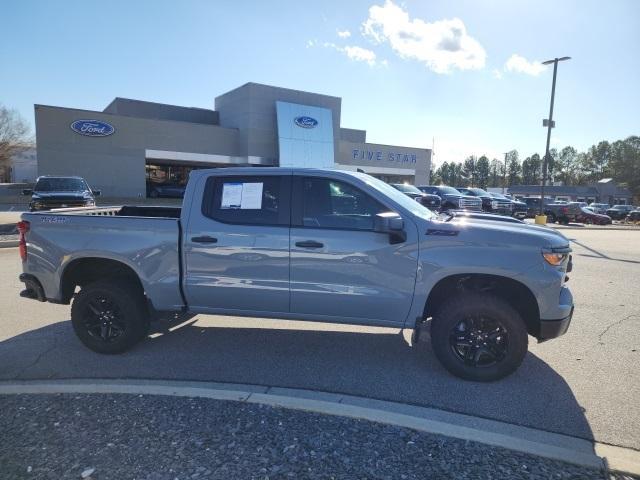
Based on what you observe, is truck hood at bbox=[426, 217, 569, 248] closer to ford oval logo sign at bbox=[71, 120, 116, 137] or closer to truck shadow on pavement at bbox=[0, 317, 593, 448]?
truck shadow on pavement at bbox=[0, 317, 593, 448]

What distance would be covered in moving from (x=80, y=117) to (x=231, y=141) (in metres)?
12.3

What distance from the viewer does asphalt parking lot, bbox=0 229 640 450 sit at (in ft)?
11.8

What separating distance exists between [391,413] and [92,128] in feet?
121

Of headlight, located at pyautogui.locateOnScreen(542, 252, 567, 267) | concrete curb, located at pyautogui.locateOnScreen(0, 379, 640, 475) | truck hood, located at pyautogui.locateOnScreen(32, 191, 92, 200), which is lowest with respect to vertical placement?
concrete curb, located at pyautogui.locateOnScreen(0, 379, 640, 475)

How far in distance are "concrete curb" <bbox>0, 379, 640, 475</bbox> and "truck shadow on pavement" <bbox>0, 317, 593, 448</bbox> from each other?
124 mm

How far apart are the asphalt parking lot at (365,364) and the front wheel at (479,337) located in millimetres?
151

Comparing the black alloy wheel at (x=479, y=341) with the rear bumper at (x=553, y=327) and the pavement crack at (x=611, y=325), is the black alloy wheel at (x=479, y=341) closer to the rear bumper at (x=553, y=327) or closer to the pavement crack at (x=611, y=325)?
the rear bumper at (x=553, y=327)

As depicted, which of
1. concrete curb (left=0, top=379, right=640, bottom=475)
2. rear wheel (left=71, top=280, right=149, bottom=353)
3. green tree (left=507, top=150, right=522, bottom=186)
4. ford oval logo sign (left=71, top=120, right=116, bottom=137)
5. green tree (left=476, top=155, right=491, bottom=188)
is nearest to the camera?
concrete curb (left=0, top=379, right=640, bottom=475)

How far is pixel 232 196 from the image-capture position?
14.5 ft

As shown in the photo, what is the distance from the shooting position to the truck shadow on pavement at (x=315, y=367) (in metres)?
3.65

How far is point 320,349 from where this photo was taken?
4.82 meters

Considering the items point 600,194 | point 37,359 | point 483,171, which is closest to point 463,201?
point 37,359

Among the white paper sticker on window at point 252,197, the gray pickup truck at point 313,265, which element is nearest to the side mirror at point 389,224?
the gray pickup truck at point 313,265

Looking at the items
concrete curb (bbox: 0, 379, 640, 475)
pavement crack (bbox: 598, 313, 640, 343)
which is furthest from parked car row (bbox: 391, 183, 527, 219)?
concrete curb (bbox: 0, 379, 640, 475)
